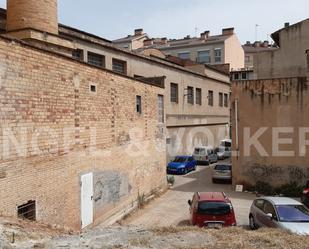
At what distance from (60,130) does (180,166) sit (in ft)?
56.2

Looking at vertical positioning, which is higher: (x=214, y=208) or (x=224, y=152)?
(x=224, y=152)

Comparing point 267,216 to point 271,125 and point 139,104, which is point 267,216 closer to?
point 139,104

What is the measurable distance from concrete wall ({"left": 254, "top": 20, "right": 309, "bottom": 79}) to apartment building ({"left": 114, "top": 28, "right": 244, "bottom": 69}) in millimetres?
27750

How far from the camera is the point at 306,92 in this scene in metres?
20.5

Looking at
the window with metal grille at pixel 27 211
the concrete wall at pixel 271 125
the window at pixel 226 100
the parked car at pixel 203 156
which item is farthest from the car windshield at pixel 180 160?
the window with metal grille at pixel 27 211

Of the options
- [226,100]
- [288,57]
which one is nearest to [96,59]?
[288,57]

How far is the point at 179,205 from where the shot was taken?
744 inches

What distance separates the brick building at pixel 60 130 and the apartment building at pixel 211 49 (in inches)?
1528

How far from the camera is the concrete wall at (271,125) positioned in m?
20.6

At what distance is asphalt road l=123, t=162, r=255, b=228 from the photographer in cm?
1609

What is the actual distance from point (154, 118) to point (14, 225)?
13.0m

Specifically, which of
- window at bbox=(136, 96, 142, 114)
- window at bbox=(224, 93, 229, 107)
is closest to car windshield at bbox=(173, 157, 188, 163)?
window at bbox=(136, 96, 142, 114)

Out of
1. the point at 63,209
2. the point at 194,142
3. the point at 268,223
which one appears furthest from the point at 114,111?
the point at 194,142

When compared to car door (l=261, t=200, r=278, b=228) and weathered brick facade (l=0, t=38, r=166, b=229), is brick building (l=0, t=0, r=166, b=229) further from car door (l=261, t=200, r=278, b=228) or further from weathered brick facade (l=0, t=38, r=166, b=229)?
car door (l=261, t=200, r=278, b=228)
